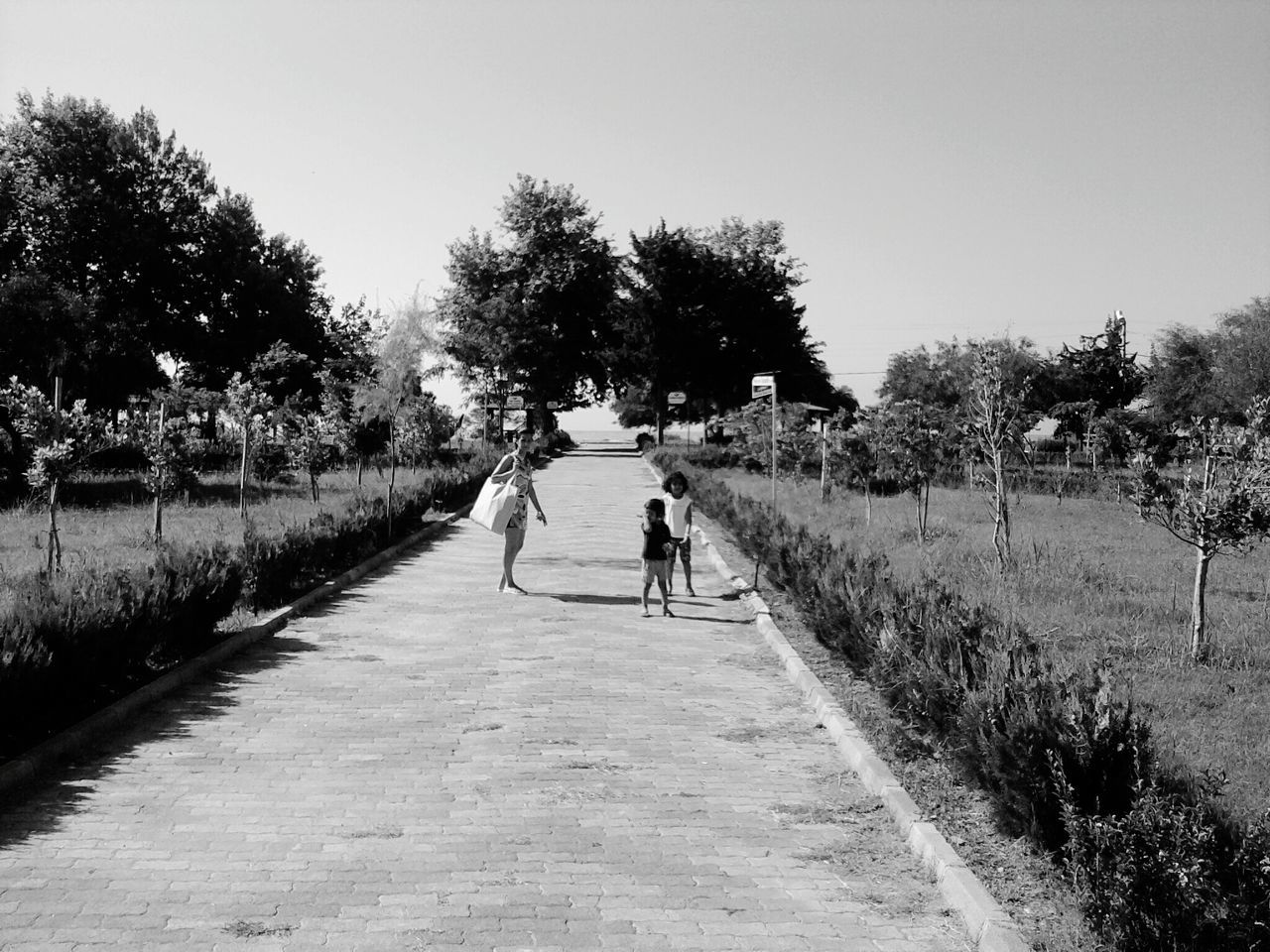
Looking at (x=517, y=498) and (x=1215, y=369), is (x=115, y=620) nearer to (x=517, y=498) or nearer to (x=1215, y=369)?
(x=517, y=498)

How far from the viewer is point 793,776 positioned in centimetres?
674

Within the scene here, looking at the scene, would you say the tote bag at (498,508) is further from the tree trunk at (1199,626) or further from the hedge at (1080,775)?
the tree trunk at (1199,626)

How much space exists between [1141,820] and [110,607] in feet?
22.3

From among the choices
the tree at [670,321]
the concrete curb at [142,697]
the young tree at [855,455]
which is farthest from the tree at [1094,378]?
the concrete curb at [142,697]

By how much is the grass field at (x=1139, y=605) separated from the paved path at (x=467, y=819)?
7.14 feet

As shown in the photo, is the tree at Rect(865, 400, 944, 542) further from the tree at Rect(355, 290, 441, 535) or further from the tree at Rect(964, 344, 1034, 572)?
the tree at Rect(355, 290, 441, 535)

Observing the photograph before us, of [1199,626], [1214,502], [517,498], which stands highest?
[1214,502]

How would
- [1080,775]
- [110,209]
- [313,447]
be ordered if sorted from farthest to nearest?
[110,209] < [313,447] < [1080,775]

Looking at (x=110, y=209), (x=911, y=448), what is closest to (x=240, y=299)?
(x=110, y=209)

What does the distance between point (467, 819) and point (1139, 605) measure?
8525mm

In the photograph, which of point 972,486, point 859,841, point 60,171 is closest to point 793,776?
point 859,841

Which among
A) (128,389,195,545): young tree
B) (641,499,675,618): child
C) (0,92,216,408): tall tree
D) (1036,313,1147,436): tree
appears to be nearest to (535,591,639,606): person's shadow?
(641,499,675,618): child

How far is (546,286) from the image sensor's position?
59.6 metres

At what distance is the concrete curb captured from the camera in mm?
6209
